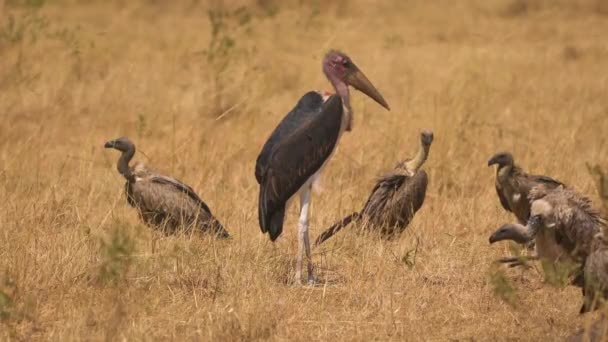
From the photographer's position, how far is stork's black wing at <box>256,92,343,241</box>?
6188 mm

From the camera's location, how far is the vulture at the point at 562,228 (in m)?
5.60

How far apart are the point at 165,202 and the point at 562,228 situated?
249cm

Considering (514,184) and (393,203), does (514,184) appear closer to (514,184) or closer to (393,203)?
(514,184)

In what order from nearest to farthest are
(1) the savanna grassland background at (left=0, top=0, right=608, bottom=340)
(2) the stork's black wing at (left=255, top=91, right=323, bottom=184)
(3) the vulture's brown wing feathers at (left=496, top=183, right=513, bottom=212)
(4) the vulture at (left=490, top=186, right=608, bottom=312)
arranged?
(1) the savanna grassland background at (left=0, top=0, right=608, bottom=340) → (4) the vulture at (left=490, top=186, right=608, bottom=312) → (2) the stork's black wing at (left=255, top=91, right=323, bottom=184) → (3) the vulture's brown wing feathers at (left=496, top=183, right=513, bottom=212)

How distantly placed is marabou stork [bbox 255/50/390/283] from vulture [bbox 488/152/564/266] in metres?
1.15

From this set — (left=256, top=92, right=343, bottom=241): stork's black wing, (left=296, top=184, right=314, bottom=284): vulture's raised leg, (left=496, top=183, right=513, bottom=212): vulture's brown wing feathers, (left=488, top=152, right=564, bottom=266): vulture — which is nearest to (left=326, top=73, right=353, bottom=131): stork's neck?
(left=256, top=92, right=343, bottom=241): stork's black wing

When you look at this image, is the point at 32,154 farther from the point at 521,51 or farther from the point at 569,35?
the point at 569,35

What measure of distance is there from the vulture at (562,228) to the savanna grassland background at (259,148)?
26 cm

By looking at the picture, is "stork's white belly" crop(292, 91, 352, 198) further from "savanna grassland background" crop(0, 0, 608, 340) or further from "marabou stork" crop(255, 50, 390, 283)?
"savanna grassland background" crop(0, 0, 608, 340)

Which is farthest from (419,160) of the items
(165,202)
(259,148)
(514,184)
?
(259,148)

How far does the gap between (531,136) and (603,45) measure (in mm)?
4545

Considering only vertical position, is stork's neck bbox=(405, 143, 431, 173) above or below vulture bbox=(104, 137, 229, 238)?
above

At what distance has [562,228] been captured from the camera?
18.7 ft

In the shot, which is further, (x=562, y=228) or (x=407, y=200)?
(x=407, y=200)
